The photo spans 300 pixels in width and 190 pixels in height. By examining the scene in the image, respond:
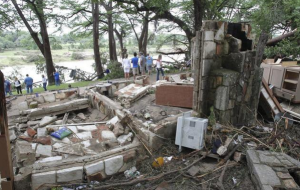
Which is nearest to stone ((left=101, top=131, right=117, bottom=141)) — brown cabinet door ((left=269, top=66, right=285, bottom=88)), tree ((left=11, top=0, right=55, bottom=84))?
brown cabinet door ((left=269, top=66, right=285, bottom=88))

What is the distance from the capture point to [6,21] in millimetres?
13844

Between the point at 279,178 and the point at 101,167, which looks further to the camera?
the point at 101,167

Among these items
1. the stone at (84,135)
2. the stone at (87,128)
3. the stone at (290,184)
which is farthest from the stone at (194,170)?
the stone at (87,128)

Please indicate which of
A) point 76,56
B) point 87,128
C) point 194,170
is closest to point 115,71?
point 87,128

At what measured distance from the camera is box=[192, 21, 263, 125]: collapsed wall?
15.7 feet

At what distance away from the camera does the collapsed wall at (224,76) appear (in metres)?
4.79

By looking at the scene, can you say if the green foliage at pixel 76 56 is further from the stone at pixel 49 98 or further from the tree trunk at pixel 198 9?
the stone at pixel 49 98

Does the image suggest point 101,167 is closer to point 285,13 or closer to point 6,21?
point 285,13

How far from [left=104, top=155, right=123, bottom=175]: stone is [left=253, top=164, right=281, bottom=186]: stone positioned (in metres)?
2.28

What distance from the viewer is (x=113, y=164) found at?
157 inches

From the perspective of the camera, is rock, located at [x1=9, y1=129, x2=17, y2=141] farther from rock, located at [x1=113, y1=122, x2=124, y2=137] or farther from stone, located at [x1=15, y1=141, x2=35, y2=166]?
rock, located at [x1=113, y1=122, x2=124, y2=137]

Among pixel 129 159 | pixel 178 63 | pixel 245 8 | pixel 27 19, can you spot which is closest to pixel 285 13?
pixel 245 8

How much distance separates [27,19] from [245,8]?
15.8m

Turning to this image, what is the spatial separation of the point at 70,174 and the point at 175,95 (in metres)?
3.74
